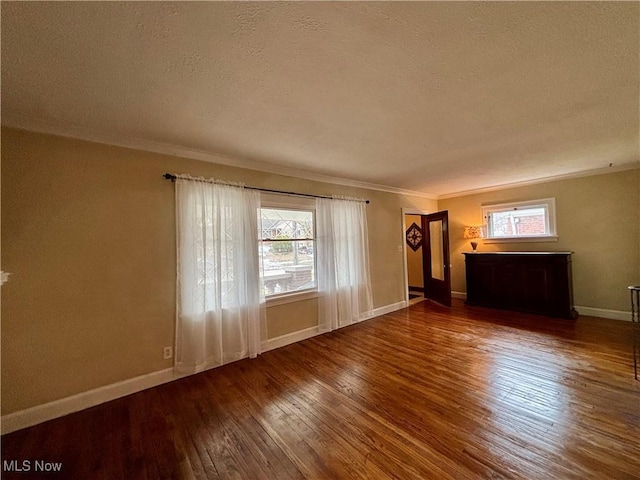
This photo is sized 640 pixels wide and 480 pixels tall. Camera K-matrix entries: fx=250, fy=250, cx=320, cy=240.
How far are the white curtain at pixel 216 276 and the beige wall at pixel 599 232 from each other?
518 centimetres

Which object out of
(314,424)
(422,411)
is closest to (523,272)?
(422,411)

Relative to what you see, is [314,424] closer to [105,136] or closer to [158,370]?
[158,370]

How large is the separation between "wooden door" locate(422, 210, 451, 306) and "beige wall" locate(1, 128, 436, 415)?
4.65 meters

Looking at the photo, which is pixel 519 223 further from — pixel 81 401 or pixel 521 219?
pixel 81 401

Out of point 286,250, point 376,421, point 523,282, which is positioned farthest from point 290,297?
point 523,282

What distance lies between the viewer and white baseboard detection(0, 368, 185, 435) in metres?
1.92

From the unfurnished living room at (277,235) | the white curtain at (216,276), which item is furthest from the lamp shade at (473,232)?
the white curtain at (216,276)

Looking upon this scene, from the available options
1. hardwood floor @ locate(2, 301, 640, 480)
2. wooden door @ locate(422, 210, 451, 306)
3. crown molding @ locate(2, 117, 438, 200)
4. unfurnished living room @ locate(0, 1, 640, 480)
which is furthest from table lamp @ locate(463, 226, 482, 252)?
crown molding @ locate(2, 117, 438, 200)

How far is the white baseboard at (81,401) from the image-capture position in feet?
6.31

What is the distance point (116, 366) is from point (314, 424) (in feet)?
6.28

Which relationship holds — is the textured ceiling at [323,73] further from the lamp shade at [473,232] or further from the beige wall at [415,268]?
→ the beige wall at [415,268]

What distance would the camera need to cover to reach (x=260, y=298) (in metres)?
3.17

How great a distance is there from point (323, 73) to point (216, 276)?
2263 mm

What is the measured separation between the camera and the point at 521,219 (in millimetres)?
4918
